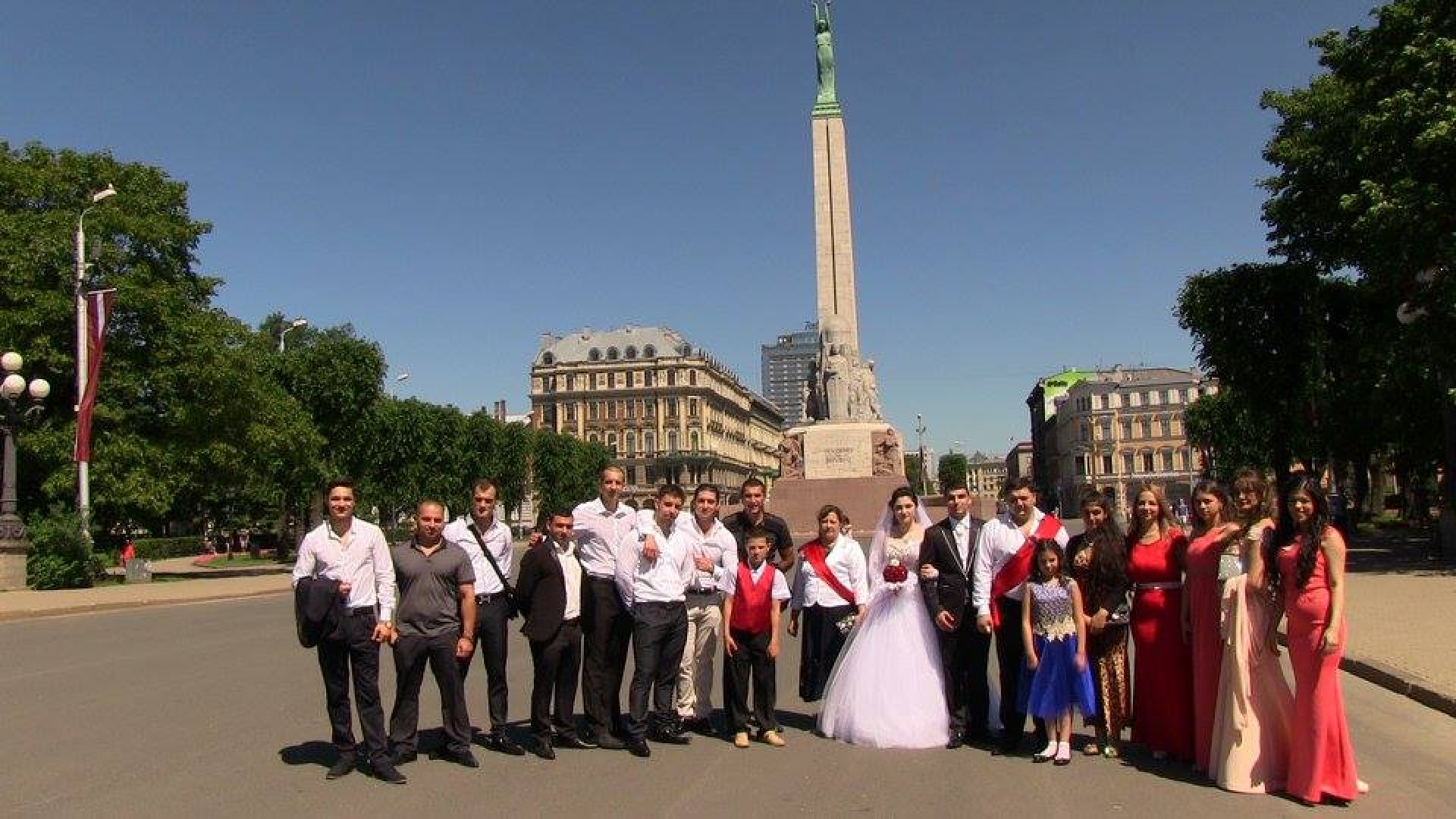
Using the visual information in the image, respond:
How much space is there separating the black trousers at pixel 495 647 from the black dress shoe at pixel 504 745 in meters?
0.04

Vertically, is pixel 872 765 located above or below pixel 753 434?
below

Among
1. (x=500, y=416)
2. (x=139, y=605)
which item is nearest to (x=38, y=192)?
(x=139, y=605)

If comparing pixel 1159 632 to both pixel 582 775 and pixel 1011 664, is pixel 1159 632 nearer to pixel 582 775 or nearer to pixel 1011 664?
pixel 1011 664

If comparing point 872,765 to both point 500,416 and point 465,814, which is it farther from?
point 500,416

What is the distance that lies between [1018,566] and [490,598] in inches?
138

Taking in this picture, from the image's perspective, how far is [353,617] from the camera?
6.90 metres

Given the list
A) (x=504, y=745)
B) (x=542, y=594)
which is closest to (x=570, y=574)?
(x=542, y=594)

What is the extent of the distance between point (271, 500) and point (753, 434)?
90410 millimetres

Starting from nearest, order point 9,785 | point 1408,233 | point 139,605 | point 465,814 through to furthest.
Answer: point 465,814 < point 9,785 < point 1408,233 < point 139,605

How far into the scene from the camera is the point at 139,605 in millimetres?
21922

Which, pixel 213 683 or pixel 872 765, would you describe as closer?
pixel 872 765

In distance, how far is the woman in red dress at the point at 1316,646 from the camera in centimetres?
611

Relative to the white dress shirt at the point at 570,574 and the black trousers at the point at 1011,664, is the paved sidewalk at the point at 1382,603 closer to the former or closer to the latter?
the black trousers at the point at 1011,664

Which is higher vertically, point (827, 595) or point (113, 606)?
point (827, 595)
